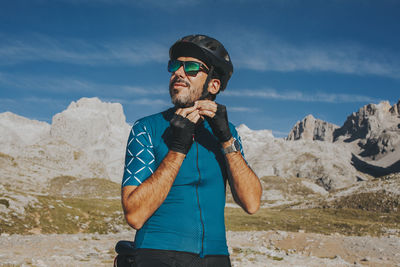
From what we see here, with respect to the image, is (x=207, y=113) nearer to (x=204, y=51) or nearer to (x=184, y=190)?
(x=184, y=190)

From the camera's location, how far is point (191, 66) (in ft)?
16.5

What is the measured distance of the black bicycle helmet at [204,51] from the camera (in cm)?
518

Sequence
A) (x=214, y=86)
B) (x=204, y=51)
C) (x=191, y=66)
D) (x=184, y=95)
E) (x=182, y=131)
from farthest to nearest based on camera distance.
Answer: (x=214, y=86)
(x=204, y=51)
(x=191, y=66)
(x=184, y=95)
(x=182, y=131)

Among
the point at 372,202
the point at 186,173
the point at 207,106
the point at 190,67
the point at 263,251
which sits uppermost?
the point at 190,67

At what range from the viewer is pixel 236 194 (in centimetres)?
493

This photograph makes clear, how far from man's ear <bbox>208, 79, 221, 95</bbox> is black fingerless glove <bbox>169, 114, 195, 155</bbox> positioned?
3.99ft

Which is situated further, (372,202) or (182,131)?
(372,202)

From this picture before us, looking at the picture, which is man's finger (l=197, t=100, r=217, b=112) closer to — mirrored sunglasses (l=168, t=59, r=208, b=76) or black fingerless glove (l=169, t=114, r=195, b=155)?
black fingerless glove (l=169, t=114, r=195, b=155)

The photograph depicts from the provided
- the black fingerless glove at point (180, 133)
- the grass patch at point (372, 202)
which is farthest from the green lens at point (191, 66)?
the grass patch at point (372, 202)

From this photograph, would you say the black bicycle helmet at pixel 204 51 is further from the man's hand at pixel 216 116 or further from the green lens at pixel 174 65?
the man's hand at pixel 216 116

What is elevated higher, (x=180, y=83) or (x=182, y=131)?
(x=180, y=83)

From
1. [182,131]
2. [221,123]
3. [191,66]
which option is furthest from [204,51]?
[182,131]

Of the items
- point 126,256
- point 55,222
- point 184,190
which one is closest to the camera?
point 126,256

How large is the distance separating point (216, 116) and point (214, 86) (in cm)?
108
